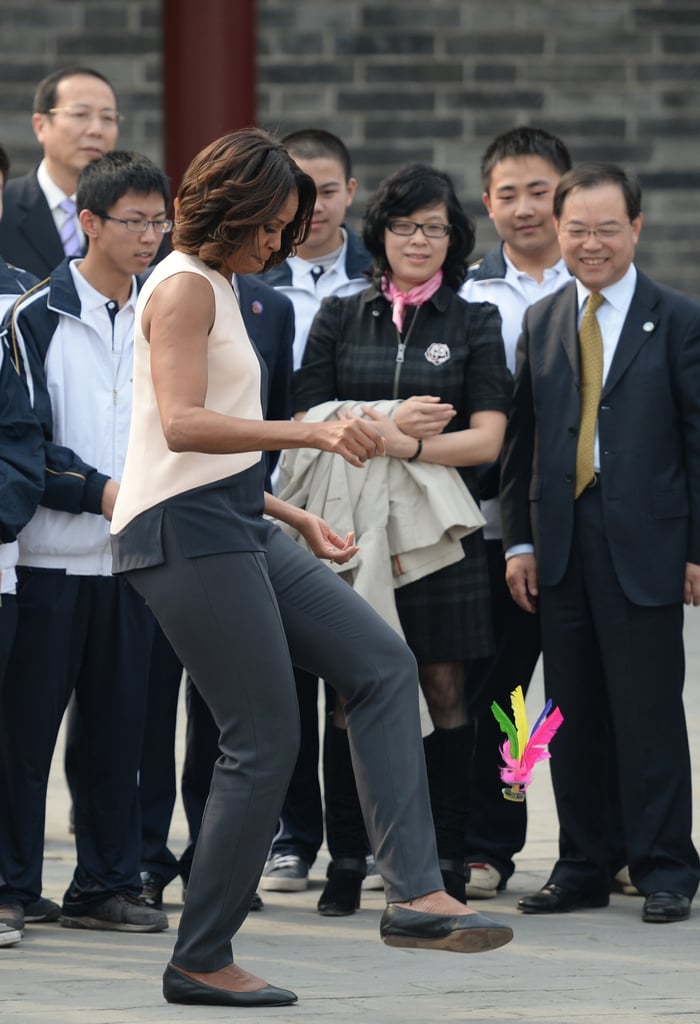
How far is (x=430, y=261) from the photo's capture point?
16.0ft

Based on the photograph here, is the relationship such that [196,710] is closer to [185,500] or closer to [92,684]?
[92,684]

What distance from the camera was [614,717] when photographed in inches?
191

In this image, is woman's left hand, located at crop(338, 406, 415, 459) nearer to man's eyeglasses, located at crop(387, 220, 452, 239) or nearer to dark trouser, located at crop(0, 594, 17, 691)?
man's eyeglasses, located at crop(387, 220, 452, 239)

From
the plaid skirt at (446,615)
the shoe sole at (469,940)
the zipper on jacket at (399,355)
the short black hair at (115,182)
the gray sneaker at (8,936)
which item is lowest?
the gray sneaker at (8,936)

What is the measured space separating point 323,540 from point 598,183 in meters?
1.39

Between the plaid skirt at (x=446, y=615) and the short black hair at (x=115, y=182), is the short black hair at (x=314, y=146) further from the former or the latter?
the plaid skirt at (x=446, y=615)

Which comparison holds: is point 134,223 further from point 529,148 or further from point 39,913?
point 39,913

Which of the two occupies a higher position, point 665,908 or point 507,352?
point 507,352

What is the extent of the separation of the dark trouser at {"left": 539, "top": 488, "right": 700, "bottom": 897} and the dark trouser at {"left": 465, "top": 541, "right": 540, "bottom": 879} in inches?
9.8

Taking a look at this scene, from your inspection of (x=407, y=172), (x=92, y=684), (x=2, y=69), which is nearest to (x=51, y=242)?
(x=407, y=172)

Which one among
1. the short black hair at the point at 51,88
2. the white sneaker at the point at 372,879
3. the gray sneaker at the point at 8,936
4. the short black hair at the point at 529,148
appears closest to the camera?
the gray sneaker at the point at 8,936

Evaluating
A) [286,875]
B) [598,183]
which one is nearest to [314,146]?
[598,183]

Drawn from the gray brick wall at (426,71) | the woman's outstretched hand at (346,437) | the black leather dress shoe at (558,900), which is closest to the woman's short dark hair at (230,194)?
the woman's outstretched hand at (346,437)

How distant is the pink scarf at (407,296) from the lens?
16.0ft
